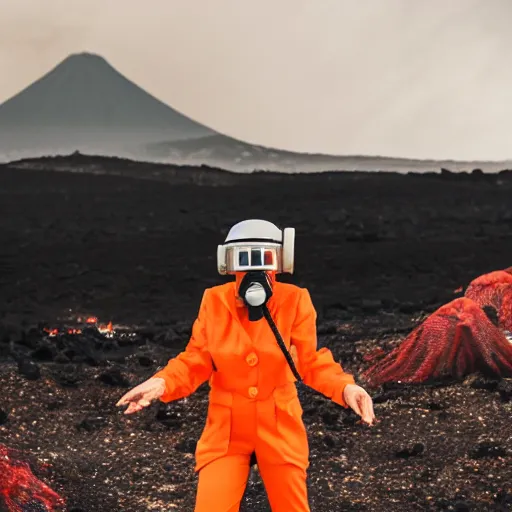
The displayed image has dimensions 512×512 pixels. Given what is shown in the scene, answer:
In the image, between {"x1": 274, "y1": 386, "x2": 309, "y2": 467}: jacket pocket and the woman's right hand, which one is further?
{"x1": 274, "y1": 386, "x2": 309, "y2": 467}: jacket pocket

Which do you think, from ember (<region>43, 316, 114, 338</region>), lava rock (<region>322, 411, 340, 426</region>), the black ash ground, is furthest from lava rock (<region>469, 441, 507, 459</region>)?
ember (<region>43, 316, 114, 338</region>)

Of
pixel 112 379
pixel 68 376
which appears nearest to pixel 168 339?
pixel 112 379

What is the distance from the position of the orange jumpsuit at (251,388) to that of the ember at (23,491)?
0.79 metres

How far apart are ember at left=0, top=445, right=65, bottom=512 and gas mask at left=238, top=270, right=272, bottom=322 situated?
104 cm

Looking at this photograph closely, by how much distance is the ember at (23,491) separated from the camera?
2002mm

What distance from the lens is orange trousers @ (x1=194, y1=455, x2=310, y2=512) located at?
140cm

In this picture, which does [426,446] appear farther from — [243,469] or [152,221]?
[152,221]

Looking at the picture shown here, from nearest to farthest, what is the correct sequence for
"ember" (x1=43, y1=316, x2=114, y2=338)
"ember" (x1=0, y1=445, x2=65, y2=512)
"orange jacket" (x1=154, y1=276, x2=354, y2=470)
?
"orange jacket" (x1=154, y1=276, x2=354, y2=470) → "ember" (x1=0, y1=445, x2=65, y2=512) → "ember" (x1=43, y1=316, x2=114, y2=338)

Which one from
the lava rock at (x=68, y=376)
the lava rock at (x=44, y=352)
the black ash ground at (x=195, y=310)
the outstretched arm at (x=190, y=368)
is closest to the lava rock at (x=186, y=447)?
the black ash ground at (x=195, y=310)

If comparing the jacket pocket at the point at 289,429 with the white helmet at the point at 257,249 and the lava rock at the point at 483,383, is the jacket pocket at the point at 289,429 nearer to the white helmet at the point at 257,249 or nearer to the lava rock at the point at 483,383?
the white helmet at the point at 257,249

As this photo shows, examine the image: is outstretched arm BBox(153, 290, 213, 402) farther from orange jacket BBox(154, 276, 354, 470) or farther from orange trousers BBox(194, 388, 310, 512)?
orange trousers BBox(194, 388, 310, 512)

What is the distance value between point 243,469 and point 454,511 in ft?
3.01

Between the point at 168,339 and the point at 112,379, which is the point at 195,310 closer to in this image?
the point at 168,339

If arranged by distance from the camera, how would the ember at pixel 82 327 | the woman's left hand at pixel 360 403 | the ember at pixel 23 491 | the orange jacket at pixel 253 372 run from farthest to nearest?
the ember at pixel 82 327 → the ember at pixel 23 491 → the orange jacket at pixel 253 372 → the woman's left hand at pixel 360 403
